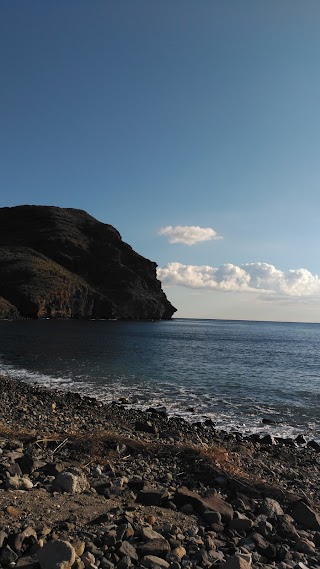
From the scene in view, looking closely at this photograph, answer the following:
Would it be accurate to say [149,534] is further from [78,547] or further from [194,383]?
[194,383]

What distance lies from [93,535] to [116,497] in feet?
6.67

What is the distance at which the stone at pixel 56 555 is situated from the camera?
19.3 feet

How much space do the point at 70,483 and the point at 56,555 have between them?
3186 mm

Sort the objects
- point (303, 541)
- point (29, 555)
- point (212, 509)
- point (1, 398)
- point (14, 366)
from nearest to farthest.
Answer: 1. point (29, 555)
2. point (303, 541)
3. point (212, 509)
4. point (1, 398)
5. point (14, 366)

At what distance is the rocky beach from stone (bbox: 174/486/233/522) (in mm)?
24

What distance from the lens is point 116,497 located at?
29.8 ft

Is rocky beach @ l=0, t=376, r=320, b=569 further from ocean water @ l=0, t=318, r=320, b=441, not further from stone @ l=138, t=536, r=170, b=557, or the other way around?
ocean water @ l=0, t=318, r=320, b=441

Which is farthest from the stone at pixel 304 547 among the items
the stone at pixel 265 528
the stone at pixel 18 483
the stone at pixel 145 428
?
the stone at pixel 145 428

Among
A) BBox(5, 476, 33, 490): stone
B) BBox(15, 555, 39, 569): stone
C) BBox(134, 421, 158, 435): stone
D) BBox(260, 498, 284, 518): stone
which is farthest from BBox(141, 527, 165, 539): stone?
BBox(134, 421, 158, 435): stone

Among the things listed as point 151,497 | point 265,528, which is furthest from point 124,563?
point 265,528

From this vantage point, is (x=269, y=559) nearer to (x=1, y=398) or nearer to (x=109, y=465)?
(x=109, y=465)

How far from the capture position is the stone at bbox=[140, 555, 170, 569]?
6.42m

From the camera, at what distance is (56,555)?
604 centimetres

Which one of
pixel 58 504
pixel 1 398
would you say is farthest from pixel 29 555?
pixel 1 398
